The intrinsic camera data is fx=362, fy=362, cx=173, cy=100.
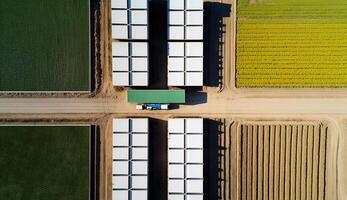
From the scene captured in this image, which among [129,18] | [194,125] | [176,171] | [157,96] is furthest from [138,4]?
[176,171]

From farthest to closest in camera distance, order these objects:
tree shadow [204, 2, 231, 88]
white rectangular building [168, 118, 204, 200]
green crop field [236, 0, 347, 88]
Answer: green crop field [236, 0, 347, 88] → tree shadow [204, 2, 231, 88] → white rectangular building [168, 118, 204, 200]

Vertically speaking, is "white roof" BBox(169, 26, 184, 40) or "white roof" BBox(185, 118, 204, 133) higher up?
"white roof" BBox(169, 26, 184, 40)

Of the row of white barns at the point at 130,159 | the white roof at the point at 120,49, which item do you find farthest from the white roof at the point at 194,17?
the row of white barns at the point at 130,159

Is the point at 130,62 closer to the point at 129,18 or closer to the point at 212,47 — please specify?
the point at 129,18

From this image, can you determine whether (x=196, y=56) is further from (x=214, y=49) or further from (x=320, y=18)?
(x=320, y=18)

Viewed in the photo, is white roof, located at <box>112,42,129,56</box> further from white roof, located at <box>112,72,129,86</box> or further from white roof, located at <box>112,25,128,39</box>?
white roof, located at <box>112,72,129,86</box>

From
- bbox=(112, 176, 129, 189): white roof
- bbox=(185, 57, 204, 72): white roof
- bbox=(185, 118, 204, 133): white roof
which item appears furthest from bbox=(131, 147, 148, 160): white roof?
bbox=(185, 57, 204, 72): white roof
